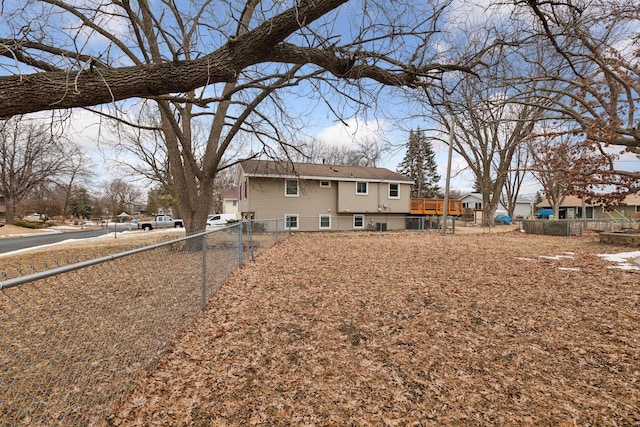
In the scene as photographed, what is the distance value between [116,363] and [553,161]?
2245 centimetres

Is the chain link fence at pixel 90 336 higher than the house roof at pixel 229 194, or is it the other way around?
the house roof at pixel 229 194

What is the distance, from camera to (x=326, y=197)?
844 inches

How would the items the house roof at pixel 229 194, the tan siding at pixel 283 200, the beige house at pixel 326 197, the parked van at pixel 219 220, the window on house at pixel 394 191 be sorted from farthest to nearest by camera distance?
the house roof at pixel 229 194 → the parked van at pixel 219 220 → the window on house at pixel 394 191 → the beige house at pixel 326 197 → the tan siding at pixel 283 200

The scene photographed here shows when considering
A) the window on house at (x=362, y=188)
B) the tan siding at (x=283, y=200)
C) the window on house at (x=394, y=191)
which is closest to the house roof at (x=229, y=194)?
the tan siding at (x=283, y=200)

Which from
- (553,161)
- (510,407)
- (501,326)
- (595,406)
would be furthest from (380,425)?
(553,161)

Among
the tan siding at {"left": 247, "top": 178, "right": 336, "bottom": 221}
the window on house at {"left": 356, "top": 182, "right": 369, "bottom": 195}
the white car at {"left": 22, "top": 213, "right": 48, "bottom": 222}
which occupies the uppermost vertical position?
the window on house at {"left": 356, "top": 182, "right": 369, "bottom": 195}

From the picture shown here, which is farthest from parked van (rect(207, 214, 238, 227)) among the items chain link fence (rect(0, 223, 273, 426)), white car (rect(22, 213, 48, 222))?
chain link fence (rect(0, 223, 273, 426))

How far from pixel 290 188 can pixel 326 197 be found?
2.75m

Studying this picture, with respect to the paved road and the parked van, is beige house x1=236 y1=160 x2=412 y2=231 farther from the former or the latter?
the paved road

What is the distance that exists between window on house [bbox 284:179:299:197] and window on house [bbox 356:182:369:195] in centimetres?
461

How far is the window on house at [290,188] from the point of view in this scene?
2016 cm

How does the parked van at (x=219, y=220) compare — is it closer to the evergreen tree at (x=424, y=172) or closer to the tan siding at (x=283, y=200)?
the tan siding at (x=283, y=200)

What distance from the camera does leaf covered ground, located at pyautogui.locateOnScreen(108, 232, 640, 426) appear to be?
7.93 feet

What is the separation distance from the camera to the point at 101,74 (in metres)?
3.31
